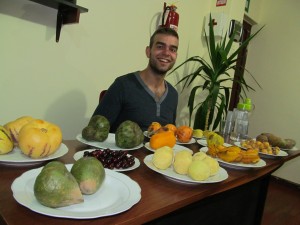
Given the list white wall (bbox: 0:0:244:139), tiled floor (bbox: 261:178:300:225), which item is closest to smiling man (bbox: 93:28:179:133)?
white wall (bbox: 0:0:244:139)

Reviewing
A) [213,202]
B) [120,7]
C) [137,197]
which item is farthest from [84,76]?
[137,197]

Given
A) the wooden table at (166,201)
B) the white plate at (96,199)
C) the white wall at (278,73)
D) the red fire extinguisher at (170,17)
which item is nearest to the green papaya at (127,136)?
the wooden table at (166,201)

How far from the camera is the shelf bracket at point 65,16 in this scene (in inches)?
60.6

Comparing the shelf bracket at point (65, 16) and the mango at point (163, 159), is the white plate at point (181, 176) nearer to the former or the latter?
the mango at point (163, 159)

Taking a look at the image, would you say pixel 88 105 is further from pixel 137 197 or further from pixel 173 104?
pixel 137 197

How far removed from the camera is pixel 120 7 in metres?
1.96

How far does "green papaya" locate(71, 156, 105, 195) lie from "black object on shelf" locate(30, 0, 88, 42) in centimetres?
113

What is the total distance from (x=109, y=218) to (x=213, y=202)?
65cm

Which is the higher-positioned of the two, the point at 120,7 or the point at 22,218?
the point at 120,7

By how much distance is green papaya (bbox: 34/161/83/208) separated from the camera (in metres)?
0.50

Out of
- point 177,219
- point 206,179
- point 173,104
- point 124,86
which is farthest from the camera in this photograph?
point 173,104

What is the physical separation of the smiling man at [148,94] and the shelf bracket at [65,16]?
44 cm

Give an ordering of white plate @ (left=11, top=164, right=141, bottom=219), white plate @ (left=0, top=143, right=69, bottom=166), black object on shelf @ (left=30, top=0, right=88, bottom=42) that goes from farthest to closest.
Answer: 1. black object on shelf @ (left=30, top=0, right=88, bottom=42)
2. white plate @ (left=0, top=143, right=69, bottom=166)
3. white plate @ (left=11, top=164, right=141, bottom=219)

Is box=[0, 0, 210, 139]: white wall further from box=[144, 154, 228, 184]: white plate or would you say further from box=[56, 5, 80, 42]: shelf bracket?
box=[144, 154, 228, 184]: white plate
